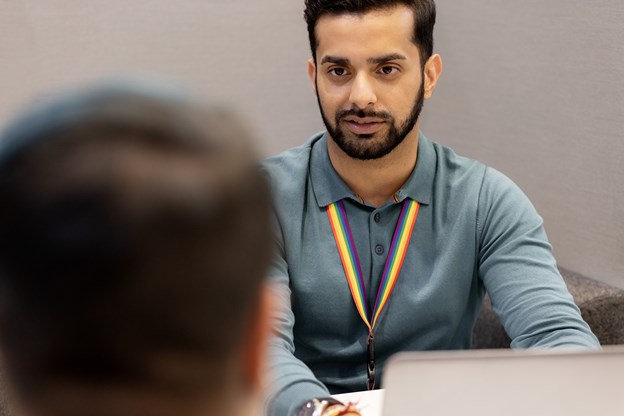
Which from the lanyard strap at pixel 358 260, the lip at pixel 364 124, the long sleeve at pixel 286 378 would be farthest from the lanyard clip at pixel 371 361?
the lip at pixel 364 124

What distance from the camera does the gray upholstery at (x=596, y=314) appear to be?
2.42 metres

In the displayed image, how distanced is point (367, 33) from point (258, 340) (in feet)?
4.65

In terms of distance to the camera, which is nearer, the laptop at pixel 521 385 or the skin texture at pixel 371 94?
the laptop at pixel 521 385

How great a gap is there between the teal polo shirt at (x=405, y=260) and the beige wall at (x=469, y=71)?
546 mm

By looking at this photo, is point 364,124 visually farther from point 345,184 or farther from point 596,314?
point 596,314

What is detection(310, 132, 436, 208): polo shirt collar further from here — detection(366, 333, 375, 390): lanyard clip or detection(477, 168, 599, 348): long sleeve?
detection(366, 333, 375, 390): lanyard clip

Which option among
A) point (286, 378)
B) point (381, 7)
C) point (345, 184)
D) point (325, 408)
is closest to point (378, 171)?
point (345, 184)

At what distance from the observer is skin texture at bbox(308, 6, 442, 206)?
1898mm

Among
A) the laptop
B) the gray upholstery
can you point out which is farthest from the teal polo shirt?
the laptop

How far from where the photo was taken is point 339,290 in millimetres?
1874

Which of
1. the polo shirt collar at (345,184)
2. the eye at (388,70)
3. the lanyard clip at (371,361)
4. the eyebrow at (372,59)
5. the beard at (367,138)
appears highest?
the eyebrow at (372,59)

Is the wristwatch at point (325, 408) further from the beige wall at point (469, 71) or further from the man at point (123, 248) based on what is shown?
the beige wall at point (469, 71)

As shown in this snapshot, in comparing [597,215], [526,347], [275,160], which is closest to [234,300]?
[526,347]

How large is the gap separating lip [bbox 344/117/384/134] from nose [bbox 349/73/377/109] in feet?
0.10
